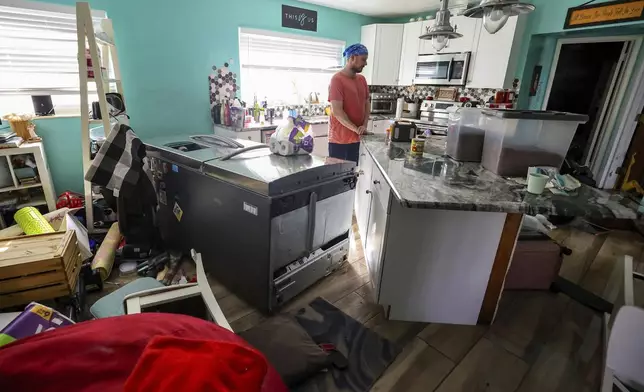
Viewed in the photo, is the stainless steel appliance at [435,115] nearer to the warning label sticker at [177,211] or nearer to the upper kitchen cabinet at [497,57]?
the upper kitchen cabinet at [497,57]

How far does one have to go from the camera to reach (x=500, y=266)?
162 cm

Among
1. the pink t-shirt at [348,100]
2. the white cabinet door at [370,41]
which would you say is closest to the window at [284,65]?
the white cabinet door at [370,41]

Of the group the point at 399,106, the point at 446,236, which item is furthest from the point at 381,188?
the point at 399,106

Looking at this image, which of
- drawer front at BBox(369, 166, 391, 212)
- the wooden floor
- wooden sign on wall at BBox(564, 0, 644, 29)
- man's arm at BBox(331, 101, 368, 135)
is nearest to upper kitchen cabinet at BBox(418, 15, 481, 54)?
wooden sign on wall at BBox(564, 0, 644, 29)

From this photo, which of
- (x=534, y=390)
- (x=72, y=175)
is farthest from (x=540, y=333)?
(x=72, y=175)

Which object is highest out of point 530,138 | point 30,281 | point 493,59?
point 493,59

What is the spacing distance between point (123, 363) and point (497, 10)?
194 centimetres

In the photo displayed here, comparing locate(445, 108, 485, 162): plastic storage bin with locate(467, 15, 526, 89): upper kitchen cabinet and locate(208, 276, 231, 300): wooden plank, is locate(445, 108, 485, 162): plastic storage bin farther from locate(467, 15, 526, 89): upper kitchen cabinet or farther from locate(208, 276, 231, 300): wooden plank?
locate(467, 15, 526, 89): upper kitchen cabinet

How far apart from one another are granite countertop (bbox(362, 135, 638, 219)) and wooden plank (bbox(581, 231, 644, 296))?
3.86 feet

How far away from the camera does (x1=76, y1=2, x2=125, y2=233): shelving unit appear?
214cm

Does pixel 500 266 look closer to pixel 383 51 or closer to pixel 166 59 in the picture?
pixel 166 59

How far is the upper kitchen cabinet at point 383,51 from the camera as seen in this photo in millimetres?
4582

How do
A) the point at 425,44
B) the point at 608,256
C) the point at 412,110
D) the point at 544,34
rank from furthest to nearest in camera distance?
the point at 412,110 < the point at 425,44 < the point at 544,34 < the point at 608,256

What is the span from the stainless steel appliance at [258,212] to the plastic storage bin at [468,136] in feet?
2.23
